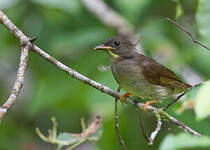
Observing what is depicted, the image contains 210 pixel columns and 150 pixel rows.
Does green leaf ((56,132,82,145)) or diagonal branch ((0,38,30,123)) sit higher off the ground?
diagonal branch ((0,38,30,123))

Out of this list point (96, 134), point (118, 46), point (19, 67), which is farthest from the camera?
point (118, 46)

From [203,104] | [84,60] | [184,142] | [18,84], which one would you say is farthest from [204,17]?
[84,60]

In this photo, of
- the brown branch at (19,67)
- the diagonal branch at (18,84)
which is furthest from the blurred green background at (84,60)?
the diagonal branch at (18,84)

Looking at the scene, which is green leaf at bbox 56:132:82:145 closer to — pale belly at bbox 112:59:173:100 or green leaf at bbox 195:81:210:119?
pale belly at bbox 112:59:173:100

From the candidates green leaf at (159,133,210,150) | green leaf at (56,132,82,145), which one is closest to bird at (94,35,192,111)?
green leaf at (56,132,82,145)

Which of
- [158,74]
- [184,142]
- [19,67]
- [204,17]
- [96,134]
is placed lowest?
[96,134]

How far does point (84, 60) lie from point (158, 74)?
77 centimetres

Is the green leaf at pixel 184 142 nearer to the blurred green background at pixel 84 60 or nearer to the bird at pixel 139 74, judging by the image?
the blurred green background at pixel 84 60

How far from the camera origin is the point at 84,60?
14.9 ft

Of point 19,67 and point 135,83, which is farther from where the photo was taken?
point 135,83

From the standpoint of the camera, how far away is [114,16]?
5430 millimetres

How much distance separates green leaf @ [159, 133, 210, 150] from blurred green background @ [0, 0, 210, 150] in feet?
3.13

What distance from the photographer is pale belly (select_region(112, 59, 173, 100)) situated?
4066mm

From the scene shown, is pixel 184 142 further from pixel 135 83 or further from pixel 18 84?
pixel 135 83
